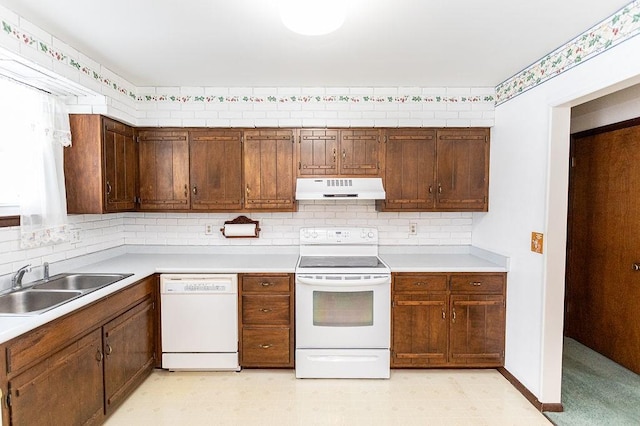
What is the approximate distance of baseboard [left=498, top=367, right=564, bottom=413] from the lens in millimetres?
2396

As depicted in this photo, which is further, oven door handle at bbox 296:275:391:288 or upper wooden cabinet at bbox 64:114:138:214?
oven door handle at bbox 296:275:391:288

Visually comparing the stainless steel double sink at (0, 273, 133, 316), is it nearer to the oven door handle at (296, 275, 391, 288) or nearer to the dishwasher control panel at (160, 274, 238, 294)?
the dishwasher control panel at (160, 274, 238, 294)

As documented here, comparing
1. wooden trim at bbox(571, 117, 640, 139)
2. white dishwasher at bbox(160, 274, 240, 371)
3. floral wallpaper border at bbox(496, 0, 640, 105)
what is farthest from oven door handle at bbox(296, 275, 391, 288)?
wooden trim at bbox(571, 117, 640, 139)

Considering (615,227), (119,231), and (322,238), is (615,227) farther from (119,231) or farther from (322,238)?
(119,231)

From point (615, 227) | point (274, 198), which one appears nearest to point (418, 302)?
point (274, 198)

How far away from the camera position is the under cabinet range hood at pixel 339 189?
3.03 metres

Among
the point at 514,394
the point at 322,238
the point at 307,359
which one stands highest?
the point at 322,238

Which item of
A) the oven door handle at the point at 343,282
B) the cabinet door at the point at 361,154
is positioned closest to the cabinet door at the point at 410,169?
the cabinet door at the point at 361,154

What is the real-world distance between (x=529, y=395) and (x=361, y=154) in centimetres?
237

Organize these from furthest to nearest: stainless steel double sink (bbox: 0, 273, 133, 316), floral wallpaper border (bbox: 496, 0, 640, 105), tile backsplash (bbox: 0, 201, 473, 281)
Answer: tile backsplash (bbox: 0, 201, 473, 281) < stainless steel double sink (bbox: 0, 273, 133, 316) < floral wallpaper border (bbox: 496, 0, 640, 105)

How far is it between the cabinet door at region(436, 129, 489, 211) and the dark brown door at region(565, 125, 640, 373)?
1.01 metres

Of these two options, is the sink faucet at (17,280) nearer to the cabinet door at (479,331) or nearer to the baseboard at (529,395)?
the cabinet door at (479,331)

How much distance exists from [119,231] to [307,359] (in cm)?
227

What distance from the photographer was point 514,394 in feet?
8.62
